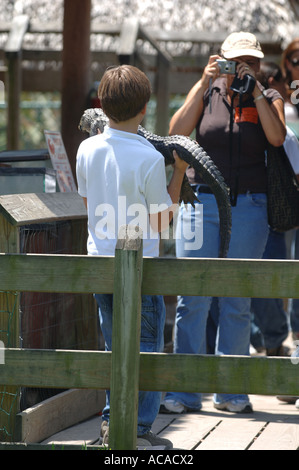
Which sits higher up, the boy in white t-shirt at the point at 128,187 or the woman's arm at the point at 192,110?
the woman's arm at the point at 192,110

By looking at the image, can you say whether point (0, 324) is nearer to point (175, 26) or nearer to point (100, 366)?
point (100, 366)

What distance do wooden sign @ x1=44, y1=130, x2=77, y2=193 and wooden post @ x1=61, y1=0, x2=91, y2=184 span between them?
3.40 ft

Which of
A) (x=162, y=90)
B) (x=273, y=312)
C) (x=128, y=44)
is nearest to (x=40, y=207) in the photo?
(x=273, y=312)

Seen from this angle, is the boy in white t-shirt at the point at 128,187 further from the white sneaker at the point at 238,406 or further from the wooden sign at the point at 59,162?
the wooden sign at the point at 59,162

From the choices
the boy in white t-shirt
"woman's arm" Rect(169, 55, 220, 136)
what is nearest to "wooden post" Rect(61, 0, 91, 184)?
"woman's arm" Rect(169, 55, 220, 136)

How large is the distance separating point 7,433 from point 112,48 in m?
6.75

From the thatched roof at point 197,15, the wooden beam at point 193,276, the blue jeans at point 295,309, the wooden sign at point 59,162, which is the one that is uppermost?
the thatched roof at point 197,15

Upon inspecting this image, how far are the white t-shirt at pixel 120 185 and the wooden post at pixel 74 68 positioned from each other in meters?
2.64

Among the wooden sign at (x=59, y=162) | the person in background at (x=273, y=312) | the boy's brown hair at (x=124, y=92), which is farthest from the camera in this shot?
the person in background at (x=273, y=312)

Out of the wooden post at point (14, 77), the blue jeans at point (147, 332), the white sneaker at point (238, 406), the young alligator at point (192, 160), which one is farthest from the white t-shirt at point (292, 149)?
the wooden post at point (14, 77)

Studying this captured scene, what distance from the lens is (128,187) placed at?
332cm

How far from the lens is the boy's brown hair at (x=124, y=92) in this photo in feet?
10.8

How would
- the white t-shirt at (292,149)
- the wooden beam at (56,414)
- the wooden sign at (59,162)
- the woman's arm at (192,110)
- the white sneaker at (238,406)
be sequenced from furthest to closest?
the white t-shirt at (292,149)
the wooden sign at (59,162)
the white sneaker at (238,406)
the woman's arm at (192,110)
the wooden beam at (56,414)

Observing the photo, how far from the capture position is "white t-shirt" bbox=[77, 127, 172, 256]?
130 inches
